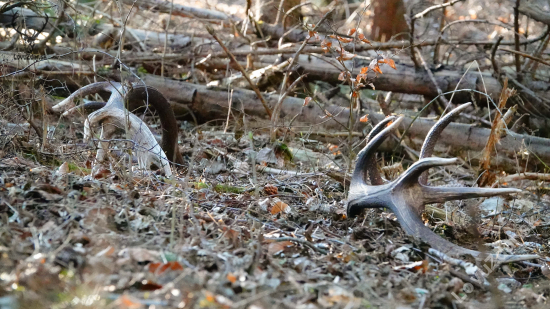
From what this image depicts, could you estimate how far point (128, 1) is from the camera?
27.4 ft

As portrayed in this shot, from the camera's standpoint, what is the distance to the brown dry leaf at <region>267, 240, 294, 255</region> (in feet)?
11.0

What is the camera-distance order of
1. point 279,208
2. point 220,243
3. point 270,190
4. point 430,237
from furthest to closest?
point 270,190
point 279,208
point 430,237
point 220,243

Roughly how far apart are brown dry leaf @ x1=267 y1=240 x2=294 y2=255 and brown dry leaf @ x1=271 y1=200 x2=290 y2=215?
2.25 feet

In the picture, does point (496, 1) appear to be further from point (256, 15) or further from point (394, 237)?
point (394, 237)

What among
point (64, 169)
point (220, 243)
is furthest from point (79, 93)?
point (220, 243)

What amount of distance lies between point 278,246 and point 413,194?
3.70ft

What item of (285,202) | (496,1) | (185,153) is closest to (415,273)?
(285,202)

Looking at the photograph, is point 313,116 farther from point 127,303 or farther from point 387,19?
point 127,303

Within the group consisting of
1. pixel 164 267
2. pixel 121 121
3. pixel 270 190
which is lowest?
pixel 270 190

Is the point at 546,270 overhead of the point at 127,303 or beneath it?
beneath

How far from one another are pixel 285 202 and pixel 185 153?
1985 mm

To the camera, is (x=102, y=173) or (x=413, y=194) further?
(x=102, y=173)

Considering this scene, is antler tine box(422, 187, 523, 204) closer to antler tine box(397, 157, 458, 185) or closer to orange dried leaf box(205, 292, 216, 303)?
antler tine box(397, 157, 458, 185)

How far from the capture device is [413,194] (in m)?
3.84
